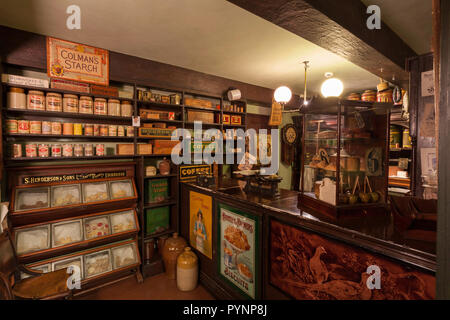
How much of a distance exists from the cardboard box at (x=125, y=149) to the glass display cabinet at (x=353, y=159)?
7.74ft

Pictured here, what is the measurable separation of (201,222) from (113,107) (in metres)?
1.85

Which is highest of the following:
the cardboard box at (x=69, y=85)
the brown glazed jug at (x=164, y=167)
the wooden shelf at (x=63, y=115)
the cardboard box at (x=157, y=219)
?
the cardboard box at (x=69, y=85)

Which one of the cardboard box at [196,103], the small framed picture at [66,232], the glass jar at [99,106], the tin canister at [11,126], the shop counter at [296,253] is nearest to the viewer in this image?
the shop counter at [296,253]

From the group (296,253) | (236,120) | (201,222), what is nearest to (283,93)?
(236,120)

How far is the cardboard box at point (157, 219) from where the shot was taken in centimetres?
305

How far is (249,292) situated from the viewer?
2012 mm

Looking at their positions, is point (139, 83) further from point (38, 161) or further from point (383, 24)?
point (383, 24)

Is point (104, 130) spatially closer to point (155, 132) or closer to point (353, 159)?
point (155, 132)

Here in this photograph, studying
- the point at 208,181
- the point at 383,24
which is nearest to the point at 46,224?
the point at 208,181

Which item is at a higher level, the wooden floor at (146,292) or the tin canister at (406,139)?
the tin canister at (406,139)

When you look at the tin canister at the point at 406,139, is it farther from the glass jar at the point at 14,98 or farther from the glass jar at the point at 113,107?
the glass jar at the point at 14,98

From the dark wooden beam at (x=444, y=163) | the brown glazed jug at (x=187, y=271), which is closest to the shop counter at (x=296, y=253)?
the brown glazed jug at (x=187, y=271)

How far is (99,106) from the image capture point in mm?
2656

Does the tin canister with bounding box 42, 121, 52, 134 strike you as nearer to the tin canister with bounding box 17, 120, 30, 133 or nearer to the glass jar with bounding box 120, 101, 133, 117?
the tin canister with bounding box 17, 120, 30, 133
